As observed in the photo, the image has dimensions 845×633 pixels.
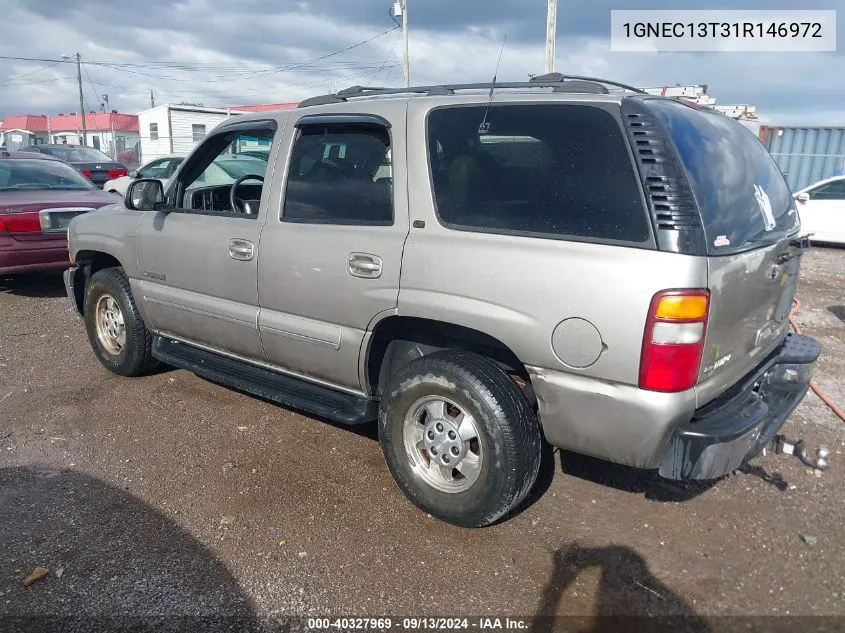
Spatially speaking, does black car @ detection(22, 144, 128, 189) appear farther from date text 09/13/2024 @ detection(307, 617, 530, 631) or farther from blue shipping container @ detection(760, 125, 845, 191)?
blue shipping container @ detection(760, 125, 845, 191)

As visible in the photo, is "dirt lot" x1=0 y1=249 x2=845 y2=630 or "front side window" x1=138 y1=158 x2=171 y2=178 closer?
"dirt lot" x1=0 y1=249 x2=845 y2=630

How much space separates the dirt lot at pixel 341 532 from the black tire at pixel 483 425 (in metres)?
0.17

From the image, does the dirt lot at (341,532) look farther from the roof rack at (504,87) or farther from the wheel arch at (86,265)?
the roof rack at (504,87)

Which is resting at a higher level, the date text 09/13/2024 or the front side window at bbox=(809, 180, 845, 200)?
the front side window at bbox=(809, 180, 845, 200)

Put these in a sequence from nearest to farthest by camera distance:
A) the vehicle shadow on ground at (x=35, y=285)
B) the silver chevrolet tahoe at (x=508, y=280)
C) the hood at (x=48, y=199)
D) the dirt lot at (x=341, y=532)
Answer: the silver chevrolet tahoe at (x=508, y=280), the dirt lot at (x=341, y=532), the hood at (x=48, y=199), the vehicle shadow on ground at (x=35, y=285)

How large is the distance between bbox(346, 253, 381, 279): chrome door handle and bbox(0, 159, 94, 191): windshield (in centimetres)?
640

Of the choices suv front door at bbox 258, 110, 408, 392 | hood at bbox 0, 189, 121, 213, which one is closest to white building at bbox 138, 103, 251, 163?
hood at bbox 0, 189, 121, 213

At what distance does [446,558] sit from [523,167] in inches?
69.9

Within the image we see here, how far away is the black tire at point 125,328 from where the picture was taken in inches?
187

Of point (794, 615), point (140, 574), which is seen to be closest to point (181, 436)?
point (140, 574)

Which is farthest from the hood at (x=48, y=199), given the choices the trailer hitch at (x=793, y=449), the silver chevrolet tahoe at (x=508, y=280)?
the trailer hitch at (x=793, y=449)

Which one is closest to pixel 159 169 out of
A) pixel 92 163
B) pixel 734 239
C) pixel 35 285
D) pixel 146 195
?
pixel 92 163

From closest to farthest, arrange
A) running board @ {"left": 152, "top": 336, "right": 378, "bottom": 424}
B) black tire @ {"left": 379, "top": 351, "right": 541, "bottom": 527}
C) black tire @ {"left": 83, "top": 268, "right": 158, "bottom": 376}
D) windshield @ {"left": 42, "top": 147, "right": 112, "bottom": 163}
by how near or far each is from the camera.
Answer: black tire @ {"left": 379, "top": 351, "right": 541, "bottom": 527} → running board @ {"left": 152, "top": 336, "right": 378, "bottom": 424} → black tire @ {"left": 83, "top": 268, "right": 158, "bottom": 376} → windshield @ {"left": 42, "top": 147, "right": 112, "bottom": 163}

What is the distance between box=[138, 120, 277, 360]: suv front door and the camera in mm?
3781
